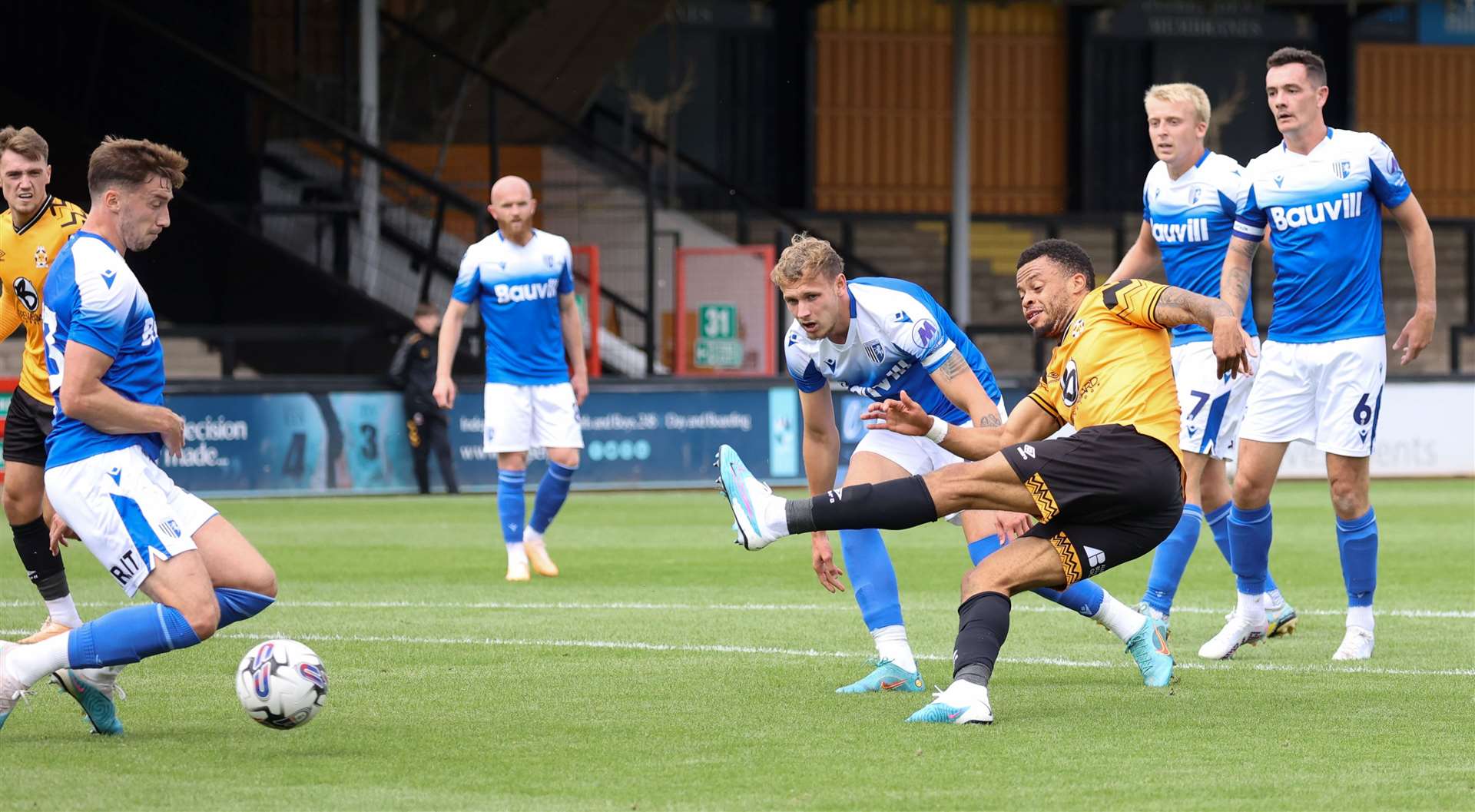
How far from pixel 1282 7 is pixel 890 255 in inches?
329

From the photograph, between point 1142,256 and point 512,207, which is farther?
point 512,207

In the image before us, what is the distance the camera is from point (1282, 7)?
32.1 meters

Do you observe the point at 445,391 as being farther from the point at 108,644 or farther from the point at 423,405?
the point at 423,405

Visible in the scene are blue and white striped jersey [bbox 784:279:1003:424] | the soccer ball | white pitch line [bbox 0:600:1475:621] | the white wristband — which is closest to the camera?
the soccer ball

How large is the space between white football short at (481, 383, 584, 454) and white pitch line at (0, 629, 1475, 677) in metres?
3.08

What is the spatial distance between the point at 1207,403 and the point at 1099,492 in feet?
8.11

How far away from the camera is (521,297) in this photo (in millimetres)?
11266

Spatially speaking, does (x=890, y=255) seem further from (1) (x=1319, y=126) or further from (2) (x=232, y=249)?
(1) (x=1319, y=126)

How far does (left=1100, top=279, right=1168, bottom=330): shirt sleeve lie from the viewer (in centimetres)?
609

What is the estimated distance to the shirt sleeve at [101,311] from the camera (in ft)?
18.0

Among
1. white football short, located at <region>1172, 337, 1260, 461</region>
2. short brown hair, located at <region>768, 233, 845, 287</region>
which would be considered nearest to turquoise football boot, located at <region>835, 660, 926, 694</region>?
short brown hair, located at <region>768, 233, 845, 287</region>

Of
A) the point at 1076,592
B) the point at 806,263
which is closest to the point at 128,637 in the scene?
the point at 806,263

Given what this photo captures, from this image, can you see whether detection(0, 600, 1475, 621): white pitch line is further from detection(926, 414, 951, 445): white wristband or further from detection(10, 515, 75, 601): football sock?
detection(926, 414, 951, 445): white wristband

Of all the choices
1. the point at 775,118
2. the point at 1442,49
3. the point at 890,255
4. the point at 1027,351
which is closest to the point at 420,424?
the point at 1027,351
